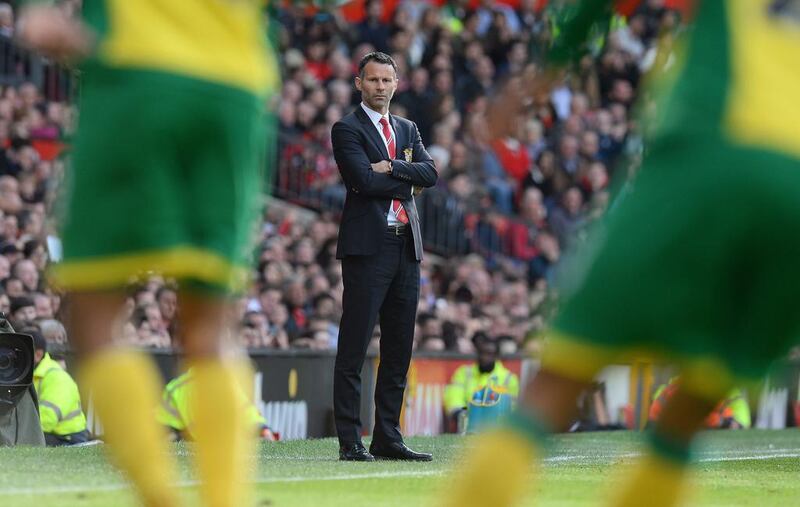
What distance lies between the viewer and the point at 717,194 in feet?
12.0

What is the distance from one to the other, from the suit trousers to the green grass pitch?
299mm

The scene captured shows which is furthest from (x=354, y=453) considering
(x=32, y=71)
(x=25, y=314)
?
(x=32, y=71)

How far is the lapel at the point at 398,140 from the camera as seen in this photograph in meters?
9.24

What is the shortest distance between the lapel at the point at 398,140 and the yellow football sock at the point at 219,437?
16.3 feet

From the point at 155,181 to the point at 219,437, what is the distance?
0.68 m

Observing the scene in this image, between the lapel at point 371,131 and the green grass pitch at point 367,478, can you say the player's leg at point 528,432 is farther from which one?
the lapel at point 371,131

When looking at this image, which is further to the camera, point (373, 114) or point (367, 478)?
point (373, 114)

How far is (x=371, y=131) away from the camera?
920cm

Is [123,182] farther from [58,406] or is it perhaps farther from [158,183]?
[58,406]

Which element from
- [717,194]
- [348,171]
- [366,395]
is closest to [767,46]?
[717,194]

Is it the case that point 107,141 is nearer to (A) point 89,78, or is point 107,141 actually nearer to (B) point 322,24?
(A) point 89,78

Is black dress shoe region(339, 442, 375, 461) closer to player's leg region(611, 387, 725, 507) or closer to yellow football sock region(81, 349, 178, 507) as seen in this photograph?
yellow football sock region(81, 349, 178, 507)

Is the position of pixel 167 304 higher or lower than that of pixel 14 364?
higher

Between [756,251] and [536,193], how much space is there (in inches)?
692
